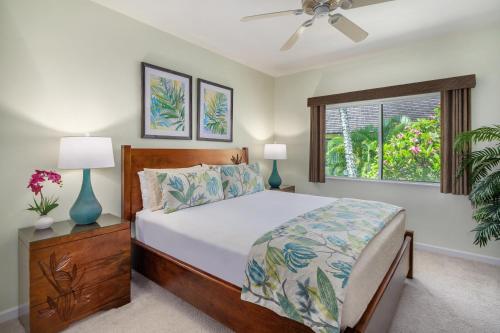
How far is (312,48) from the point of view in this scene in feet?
11.2

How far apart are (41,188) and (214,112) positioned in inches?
83.1

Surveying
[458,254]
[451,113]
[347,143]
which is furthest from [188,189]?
[458,254]

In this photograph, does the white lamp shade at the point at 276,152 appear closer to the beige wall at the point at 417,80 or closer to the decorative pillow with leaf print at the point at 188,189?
the beige wall at the point at 417,80

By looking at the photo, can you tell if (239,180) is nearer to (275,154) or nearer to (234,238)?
(275,154)

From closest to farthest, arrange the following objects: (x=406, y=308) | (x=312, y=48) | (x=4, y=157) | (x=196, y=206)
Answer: (x=4, y=157) < (x=406, y=308) < (x=196, y=206) < (x=312, y=48)

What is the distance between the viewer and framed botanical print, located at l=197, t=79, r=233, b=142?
3.33 m

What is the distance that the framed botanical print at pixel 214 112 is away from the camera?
3.33 metres

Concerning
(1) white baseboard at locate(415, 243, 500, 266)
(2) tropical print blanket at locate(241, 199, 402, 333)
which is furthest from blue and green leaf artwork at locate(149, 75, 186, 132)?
(1) white baseboard at locate(415, 243, 500, 266)

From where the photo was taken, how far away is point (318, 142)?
4.09m

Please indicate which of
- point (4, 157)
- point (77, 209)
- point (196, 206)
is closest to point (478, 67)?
point (196, 206)

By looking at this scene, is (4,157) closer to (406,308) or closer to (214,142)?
(214,142)

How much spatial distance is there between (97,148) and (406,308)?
9.11 feet

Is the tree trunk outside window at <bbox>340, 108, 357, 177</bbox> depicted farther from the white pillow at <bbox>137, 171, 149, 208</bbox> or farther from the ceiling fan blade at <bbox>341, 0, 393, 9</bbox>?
the white pillow at <bbox>137, 171, 149, 208</bbox>

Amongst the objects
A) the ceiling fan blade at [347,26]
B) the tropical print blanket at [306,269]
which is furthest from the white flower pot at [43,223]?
the ceiling fan blade at [347,26]
